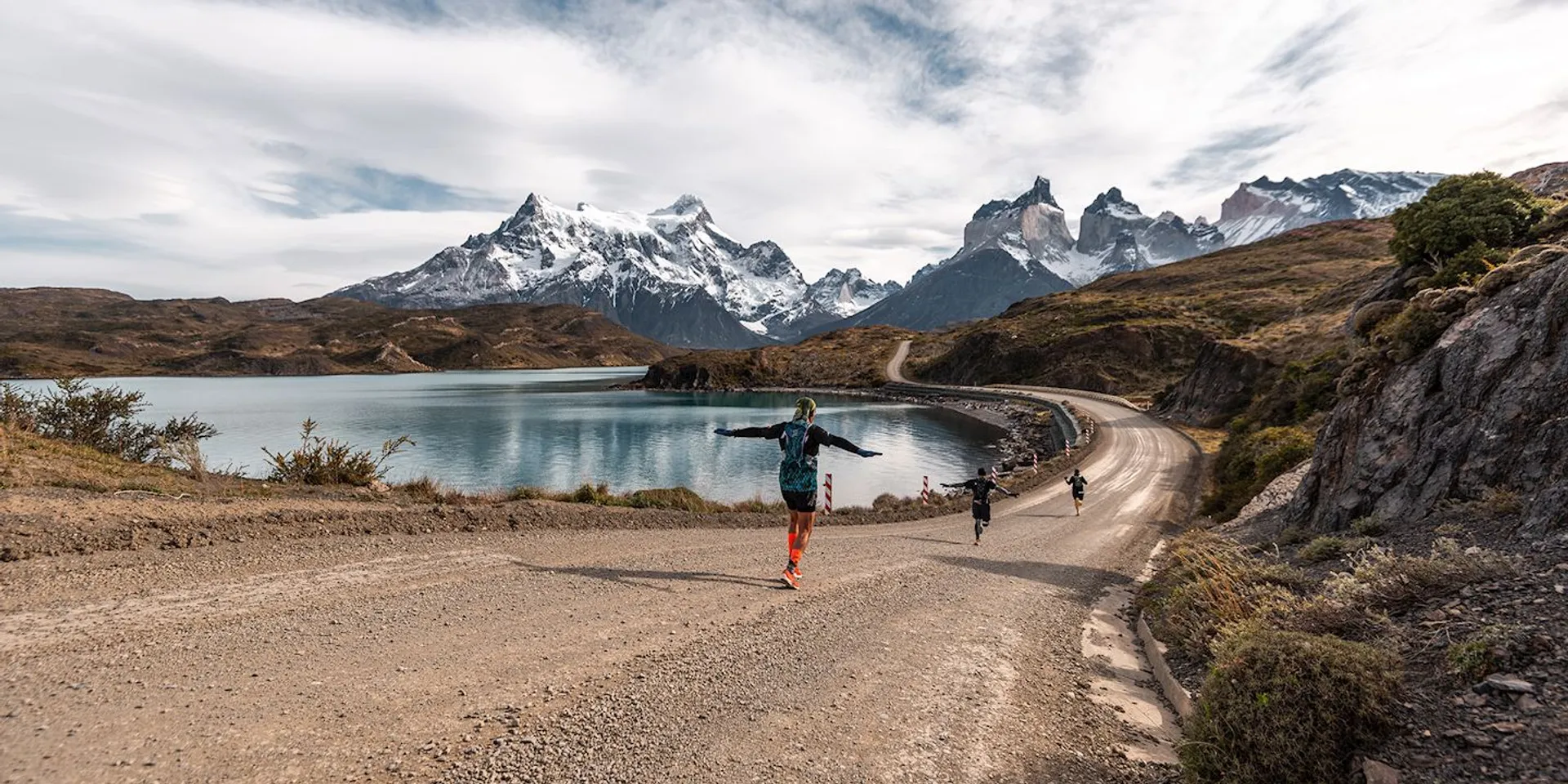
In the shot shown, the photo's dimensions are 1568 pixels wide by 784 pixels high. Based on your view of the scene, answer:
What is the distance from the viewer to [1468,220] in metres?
24.6

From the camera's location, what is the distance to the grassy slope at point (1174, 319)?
66250mm

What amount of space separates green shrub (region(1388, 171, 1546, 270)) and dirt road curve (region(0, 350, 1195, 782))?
2605 centimetres

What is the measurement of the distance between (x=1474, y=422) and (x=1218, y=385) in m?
51.8

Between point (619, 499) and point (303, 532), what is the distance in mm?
9875

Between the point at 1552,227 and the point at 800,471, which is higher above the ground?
the point at 1552,227

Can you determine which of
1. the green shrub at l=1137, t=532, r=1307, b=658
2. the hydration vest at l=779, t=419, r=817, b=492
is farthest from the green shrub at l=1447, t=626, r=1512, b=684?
the hydration vest at l=779, t=419, r=817, b=492

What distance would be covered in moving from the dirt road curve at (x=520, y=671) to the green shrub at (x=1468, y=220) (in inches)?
A: 1026

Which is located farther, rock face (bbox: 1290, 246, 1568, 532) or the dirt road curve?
rock face (bbox: 1290, 246, 1568, 532)

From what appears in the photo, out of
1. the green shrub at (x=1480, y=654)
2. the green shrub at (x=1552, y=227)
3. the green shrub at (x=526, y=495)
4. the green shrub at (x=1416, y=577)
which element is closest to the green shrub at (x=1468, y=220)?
the green shrub at (x=1552, y=227)

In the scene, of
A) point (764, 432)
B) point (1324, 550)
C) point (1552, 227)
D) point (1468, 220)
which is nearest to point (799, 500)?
point (764, 432)

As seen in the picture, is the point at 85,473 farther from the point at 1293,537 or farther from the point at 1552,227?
the point at 1552,227

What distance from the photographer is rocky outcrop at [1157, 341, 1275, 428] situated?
52497mm

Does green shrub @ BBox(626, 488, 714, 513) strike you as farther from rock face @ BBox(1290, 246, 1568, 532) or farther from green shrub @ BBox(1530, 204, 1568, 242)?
green shrub @ BBox(1530, 204, 1568, 242)

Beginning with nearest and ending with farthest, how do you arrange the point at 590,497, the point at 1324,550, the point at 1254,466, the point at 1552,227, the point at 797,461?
1. the point at 1324,550
2. the point at 797,461
3. the point at 590,497
4. the point at 1552,227
5. the point at 1254,466
